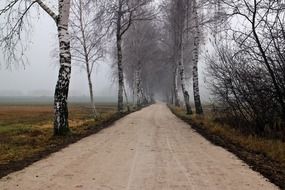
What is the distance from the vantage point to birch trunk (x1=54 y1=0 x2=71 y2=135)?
1611 cm

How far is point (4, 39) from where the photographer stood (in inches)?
622

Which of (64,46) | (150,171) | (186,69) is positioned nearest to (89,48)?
(64,46)

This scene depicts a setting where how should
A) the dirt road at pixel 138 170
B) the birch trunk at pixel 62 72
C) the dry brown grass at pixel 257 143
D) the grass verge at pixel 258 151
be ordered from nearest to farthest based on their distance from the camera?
the dirt road at pixel 138 170 → the grass verge at pixel 258 151 → the dry brown grass at pixel 257 143 → the birch trunk at pixel 62 72

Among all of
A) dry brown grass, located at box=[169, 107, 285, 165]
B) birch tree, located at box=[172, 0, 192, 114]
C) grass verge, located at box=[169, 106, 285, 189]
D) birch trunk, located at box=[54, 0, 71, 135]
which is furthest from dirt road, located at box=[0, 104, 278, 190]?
birch tree, located at box=[172, 0, 192, 114]

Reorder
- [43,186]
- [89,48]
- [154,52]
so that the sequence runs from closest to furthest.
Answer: [43,186], [89,48], [154,52]

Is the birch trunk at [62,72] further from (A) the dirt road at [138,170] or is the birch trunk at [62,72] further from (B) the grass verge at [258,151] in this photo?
(B) the grass verge at [258,151]

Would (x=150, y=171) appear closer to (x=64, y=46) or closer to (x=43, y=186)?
(x=43, y=186)

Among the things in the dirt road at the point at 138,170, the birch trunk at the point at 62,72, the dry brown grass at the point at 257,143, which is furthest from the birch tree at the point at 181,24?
the dirt road at the point at 138,170

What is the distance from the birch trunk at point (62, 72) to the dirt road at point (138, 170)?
3.62 meters

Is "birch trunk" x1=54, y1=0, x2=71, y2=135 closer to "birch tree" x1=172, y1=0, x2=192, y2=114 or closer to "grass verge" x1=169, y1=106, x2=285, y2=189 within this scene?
"grass verge" x1=169, y1=106, x2=285, y2=189

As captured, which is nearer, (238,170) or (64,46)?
(238,170)

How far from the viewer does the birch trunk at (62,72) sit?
16.1 m

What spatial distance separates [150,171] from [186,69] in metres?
61.1

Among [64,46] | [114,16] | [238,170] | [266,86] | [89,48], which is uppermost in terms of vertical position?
[114,16]
